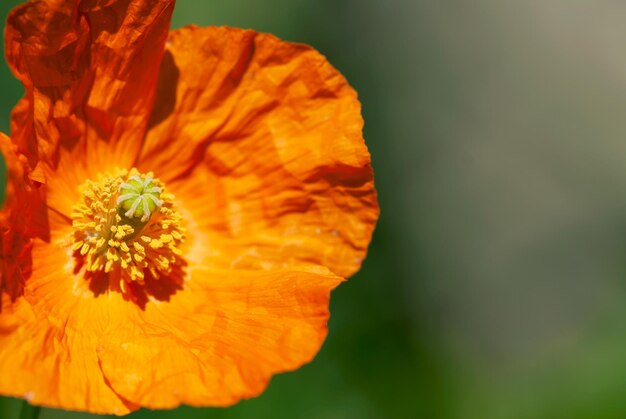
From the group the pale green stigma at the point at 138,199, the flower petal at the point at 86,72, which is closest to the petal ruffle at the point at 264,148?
the flower petal at the point at 86,72

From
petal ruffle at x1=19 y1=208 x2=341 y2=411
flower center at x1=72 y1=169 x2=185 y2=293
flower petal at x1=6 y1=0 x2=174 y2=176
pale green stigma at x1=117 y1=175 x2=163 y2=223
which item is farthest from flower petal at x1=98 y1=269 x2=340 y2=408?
flower petal at x1=6 y1=0 x2=174 y2=176

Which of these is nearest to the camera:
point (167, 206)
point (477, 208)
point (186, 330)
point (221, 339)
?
point (221, 339)

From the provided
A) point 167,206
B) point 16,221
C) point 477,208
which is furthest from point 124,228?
point 477,208

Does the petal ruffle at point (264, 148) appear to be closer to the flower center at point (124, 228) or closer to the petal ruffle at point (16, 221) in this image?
the flower center at point (124, 228)

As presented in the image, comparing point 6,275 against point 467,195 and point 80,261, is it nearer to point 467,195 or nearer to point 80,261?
point 80,261

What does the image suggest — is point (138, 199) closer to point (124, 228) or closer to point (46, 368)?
point (124, 228)

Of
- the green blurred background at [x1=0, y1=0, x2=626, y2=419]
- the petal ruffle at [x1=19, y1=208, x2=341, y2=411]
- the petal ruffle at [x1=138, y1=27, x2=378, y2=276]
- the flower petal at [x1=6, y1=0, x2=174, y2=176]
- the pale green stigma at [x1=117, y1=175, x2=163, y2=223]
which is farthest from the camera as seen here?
the green blurred background at [x1=0, y1=0, x2=626, y2=419]

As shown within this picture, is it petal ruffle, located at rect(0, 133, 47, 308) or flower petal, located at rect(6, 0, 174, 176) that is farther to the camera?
flower petal, located at rect(6, 0, 174, 176)

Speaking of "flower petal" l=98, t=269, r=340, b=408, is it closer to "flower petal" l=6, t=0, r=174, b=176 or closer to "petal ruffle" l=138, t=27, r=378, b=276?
"petal ruffle" l=138, t=27, r=378, b=276
